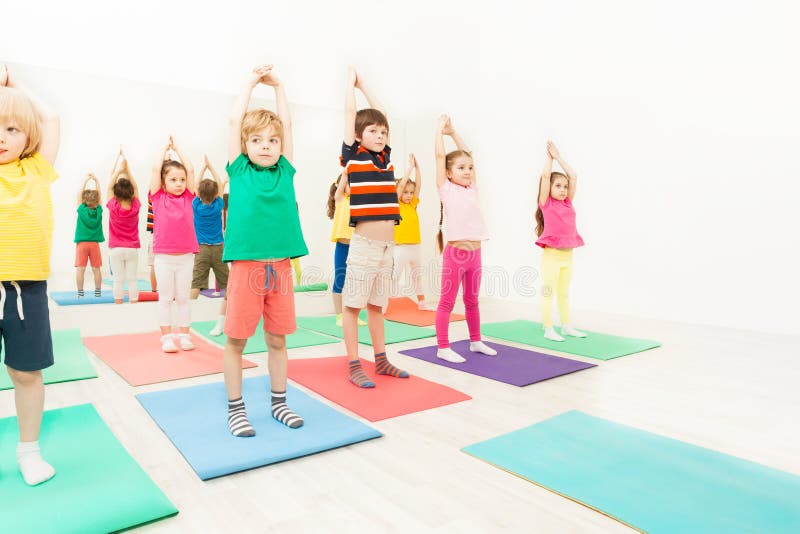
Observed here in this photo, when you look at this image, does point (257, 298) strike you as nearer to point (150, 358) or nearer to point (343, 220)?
point (150, 358)

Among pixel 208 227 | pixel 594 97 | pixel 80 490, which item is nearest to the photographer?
pixel 80 490

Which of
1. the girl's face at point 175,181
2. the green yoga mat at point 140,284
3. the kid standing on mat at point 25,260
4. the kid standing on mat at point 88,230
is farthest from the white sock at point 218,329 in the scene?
the kid standing on mat at point 25,260

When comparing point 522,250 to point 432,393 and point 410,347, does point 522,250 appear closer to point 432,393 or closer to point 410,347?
point 410,347

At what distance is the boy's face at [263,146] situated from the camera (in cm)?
216

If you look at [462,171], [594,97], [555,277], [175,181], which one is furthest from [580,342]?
[175,181]

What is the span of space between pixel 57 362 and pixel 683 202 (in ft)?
16.7

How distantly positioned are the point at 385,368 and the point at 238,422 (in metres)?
1.05

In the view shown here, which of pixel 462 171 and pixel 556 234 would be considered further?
pixel 556 234

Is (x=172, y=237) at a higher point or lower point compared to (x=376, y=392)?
higher

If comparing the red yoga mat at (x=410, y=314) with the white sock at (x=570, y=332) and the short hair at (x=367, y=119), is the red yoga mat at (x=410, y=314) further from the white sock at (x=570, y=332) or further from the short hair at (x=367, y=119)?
the short hair at (x=367, y=119)

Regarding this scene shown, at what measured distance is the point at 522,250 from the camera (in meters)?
6.36

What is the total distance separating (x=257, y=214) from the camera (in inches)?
84.6

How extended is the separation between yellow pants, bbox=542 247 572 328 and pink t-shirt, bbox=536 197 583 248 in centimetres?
8

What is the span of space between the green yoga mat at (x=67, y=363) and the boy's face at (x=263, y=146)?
1598mm
